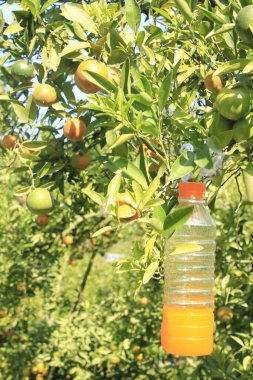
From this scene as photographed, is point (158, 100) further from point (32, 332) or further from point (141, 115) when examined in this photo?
point (32, 332)

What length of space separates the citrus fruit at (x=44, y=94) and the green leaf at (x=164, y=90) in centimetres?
74

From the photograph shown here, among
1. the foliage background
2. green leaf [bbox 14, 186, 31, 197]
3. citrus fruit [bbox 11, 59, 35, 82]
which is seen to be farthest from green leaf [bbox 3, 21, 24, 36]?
green leaf [bbox 14, 186, 31, 197]

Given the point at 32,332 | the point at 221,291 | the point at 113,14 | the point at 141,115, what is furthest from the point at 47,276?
the point at 141,115

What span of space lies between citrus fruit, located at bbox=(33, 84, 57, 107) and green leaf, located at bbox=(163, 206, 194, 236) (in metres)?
0.95

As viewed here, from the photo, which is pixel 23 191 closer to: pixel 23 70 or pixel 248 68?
pixel 23 70

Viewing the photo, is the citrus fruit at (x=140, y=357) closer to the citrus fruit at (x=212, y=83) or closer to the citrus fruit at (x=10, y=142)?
the citrus fruit at (x=10, y=142)

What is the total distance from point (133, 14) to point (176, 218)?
597mm

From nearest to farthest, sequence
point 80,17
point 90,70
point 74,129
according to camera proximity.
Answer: point 90,70 < point 80,17 < point 74,129

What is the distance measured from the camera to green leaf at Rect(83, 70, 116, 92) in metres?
1.47

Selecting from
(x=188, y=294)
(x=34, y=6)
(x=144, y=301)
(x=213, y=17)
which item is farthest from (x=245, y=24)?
(x=144, y=301)

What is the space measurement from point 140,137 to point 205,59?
1.20 feet

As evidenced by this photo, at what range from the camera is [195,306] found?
1.45 m

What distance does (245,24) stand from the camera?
1.33m

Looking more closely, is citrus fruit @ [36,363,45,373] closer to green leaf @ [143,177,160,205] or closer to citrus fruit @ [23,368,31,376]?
citrus fruit @ [23,368,31,376]
